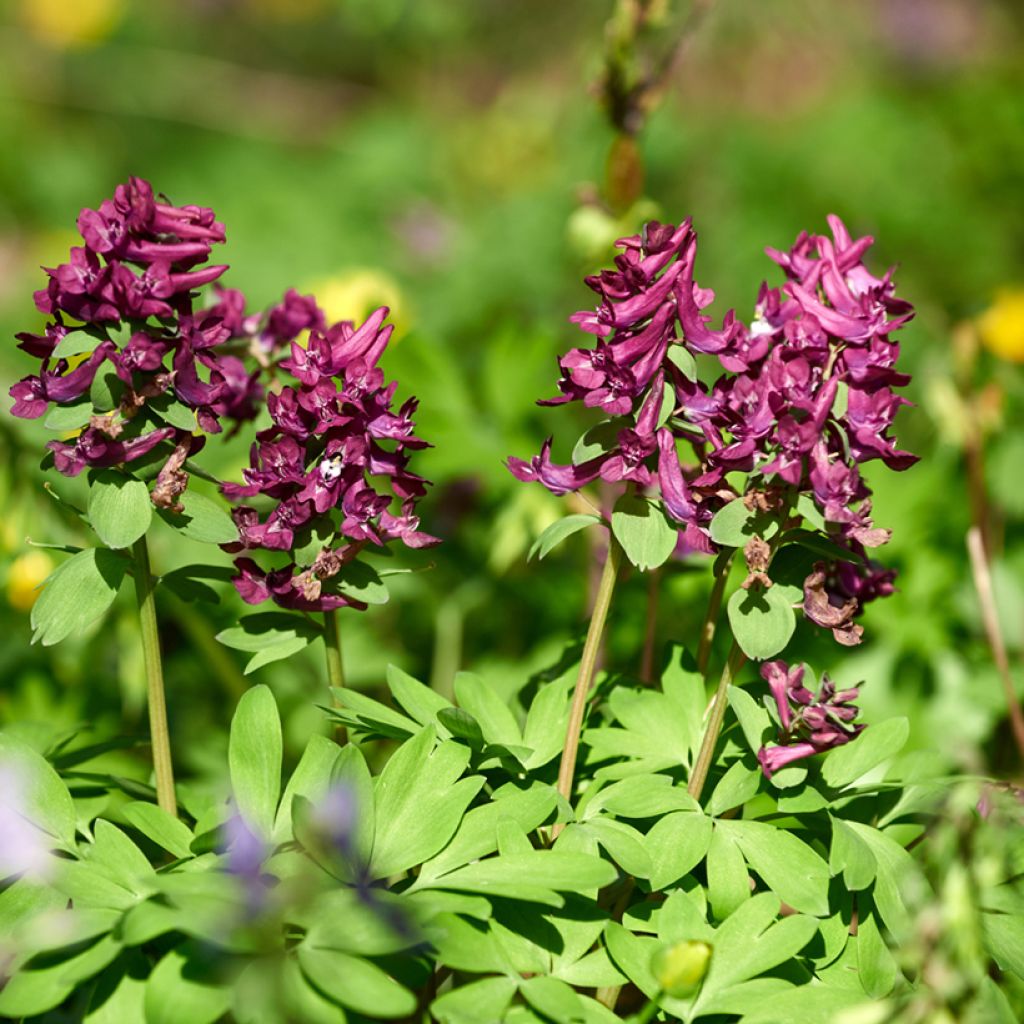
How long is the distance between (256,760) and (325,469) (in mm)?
320

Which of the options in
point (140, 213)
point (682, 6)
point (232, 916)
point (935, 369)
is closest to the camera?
point (232, 916)

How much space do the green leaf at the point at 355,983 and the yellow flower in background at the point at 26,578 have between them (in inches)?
51.8

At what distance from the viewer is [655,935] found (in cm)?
122

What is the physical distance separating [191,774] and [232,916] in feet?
3.50

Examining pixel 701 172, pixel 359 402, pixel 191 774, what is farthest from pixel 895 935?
pixel 701 172

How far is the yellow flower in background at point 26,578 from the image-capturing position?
6.76ft

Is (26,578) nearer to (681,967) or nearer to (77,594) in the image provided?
(77,594)

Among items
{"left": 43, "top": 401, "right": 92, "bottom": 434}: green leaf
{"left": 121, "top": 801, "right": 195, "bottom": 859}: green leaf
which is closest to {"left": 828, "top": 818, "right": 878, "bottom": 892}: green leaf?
{"left": 121, "top": 801, "right": 195, "bottom": 859}: green leaf

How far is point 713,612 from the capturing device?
129cm

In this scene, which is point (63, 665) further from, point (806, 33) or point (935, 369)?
point (806, 33)

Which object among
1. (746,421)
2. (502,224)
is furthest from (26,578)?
(502,224)

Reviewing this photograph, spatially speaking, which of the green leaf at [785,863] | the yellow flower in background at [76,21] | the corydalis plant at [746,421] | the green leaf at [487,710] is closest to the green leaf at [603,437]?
the corydalis plant at [746,421]

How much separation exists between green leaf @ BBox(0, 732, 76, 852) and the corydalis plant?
57cm

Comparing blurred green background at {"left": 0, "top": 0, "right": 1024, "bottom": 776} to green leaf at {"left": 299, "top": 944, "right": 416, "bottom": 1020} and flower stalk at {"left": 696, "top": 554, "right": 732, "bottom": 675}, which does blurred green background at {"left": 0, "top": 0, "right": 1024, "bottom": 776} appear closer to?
flower stalk at {"left": 696, "top": 554, "right": 732, "bottom": 675}
